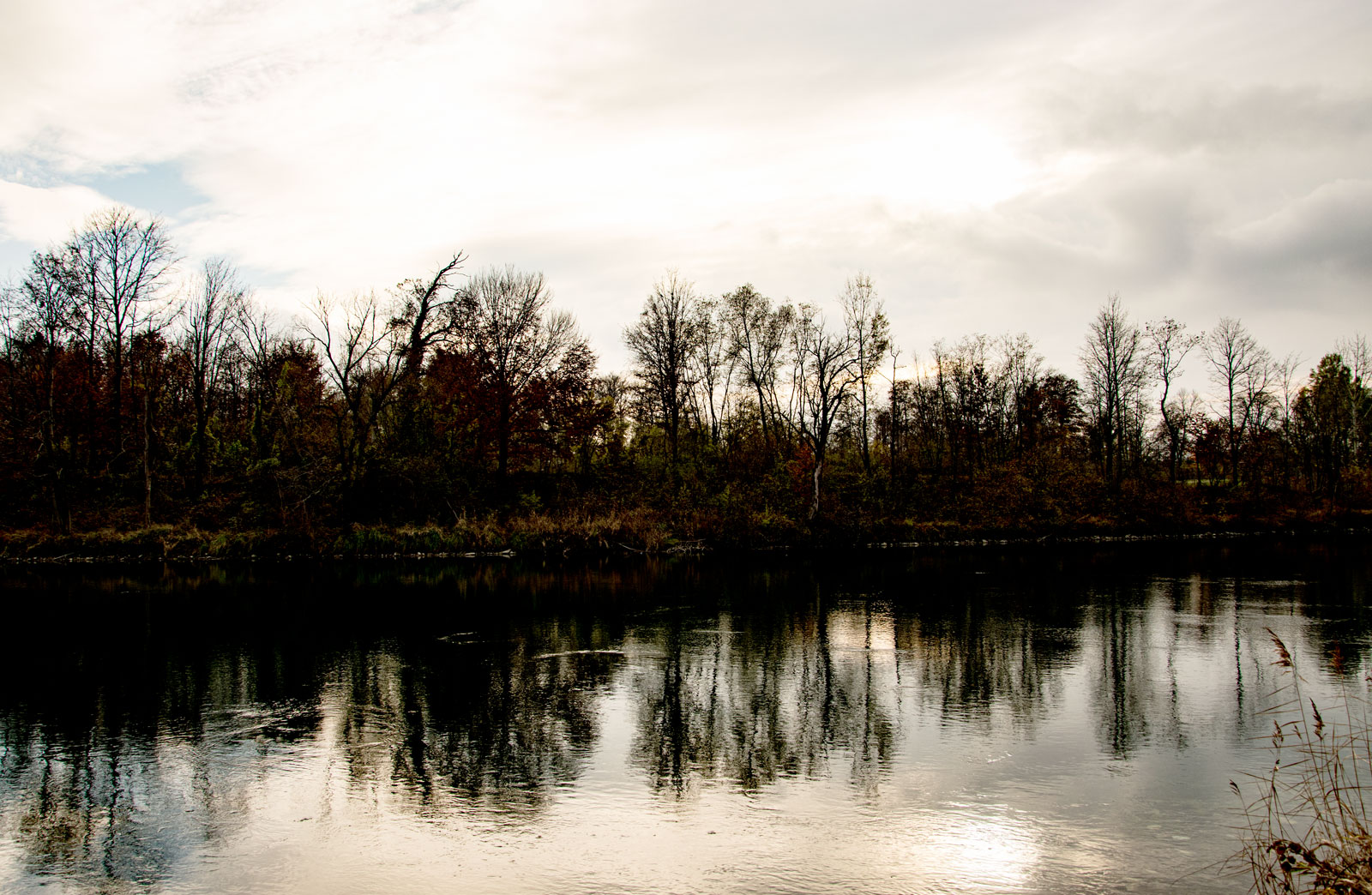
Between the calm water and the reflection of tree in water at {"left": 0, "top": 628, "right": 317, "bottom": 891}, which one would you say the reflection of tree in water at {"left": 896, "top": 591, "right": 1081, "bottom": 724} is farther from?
the reflection of tree in water at {"left": 0, "top": 628, "right": 317, "bottom": 891}

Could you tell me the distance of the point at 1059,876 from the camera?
20.1ft

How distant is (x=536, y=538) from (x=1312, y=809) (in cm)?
3059

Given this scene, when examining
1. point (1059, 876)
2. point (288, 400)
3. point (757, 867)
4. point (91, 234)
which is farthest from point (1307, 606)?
point (91, 234)

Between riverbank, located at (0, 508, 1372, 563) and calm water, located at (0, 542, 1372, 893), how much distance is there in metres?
12.5

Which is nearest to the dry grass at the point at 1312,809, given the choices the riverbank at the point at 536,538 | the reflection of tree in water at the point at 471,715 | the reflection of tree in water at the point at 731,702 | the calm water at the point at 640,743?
the calm water at the point at 640,743

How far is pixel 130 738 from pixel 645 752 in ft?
19.5

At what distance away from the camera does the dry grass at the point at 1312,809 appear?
5.10m

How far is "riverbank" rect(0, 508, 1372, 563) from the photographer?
3216 cm

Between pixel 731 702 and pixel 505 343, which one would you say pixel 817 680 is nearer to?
pixel 731 702

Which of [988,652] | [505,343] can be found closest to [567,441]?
[505,343]

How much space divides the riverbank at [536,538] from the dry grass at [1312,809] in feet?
90.5

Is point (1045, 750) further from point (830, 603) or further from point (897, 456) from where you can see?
point (897, 456)

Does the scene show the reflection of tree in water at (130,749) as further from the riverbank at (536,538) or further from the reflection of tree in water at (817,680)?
the riverbank at (536,538)

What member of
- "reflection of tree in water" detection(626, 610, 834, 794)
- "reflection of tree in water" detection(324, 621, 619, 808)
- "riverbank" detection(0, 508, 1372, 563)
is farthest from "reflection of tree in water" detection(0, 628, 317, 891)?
"riverbank" detection(0, 508, 1372, 563)
